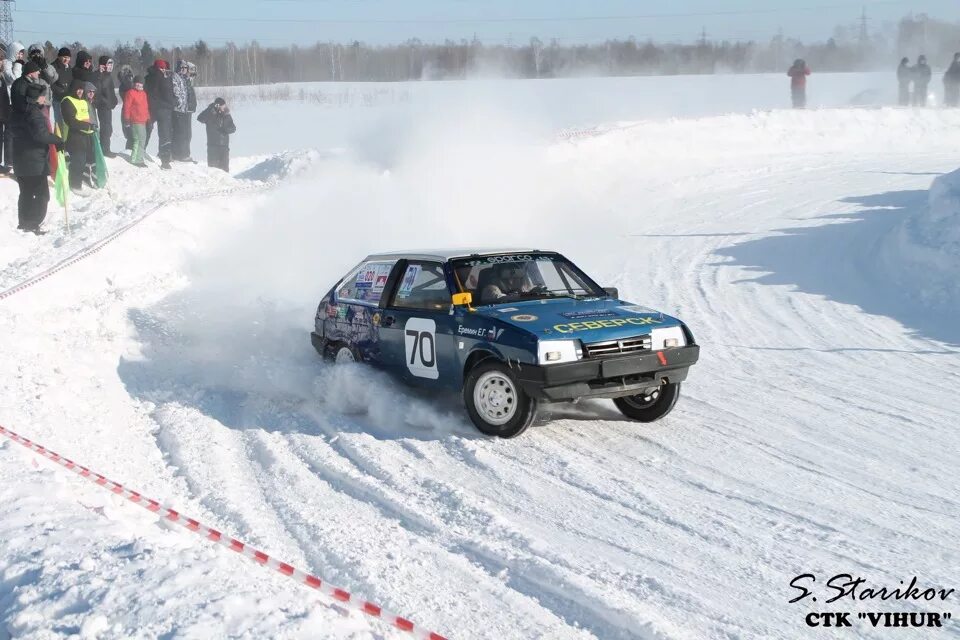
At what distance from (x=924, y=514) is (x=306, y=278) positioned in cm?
1007

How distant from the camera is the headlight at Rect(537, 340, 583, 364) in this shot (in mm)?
6372

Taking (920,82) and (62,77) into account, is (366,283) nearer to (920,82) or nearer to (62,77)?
(62,77)

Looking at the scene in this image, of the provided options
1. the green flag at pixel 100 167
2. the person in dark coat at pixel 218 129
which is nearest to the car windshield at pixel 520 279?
the green flag at pixel 100 167

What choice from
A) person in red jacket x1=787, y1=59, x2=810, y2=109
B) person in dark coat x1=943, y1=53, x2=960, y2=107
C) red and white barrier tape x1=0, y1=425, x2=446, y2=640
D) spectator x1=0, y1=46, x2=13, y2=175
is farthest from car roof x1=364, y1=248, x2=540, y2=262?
person in dark coat x1=943, y1=53, x2=960, y2=107

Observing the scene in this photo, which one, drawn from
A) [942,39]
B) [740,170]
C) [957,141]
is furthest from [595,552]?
[942,39]

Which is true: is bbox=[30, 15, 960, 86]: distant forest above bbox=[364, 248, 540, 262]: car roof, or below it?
above

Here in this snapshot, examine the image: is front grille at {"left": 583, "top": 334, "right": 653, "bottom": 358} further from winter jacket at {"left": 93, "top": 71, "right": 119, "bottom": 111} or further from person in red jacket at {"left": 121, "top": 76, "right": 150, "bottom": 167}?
person in red jacket at {"left": 121, "top": 76, "right": 150, "bottom": 167}

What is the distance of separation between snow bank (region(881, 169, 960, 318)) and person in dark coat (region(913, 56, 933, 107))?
23814 mm

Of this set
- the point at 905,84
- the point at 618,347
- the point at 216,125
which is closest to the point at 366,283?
the point at 618,347

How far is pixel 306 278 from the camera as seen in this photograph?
1384cm

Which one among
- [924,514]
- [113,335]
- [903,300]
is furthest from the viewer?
[903,300]

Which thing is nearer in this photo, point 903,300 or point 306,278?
point 903,300

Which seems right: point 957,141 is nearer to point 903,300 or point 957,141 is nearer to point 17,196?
point 903,300

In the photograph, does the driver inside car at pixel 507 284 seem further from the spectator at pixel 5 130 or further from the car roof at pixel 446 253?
the spectator at pixel 5 130
